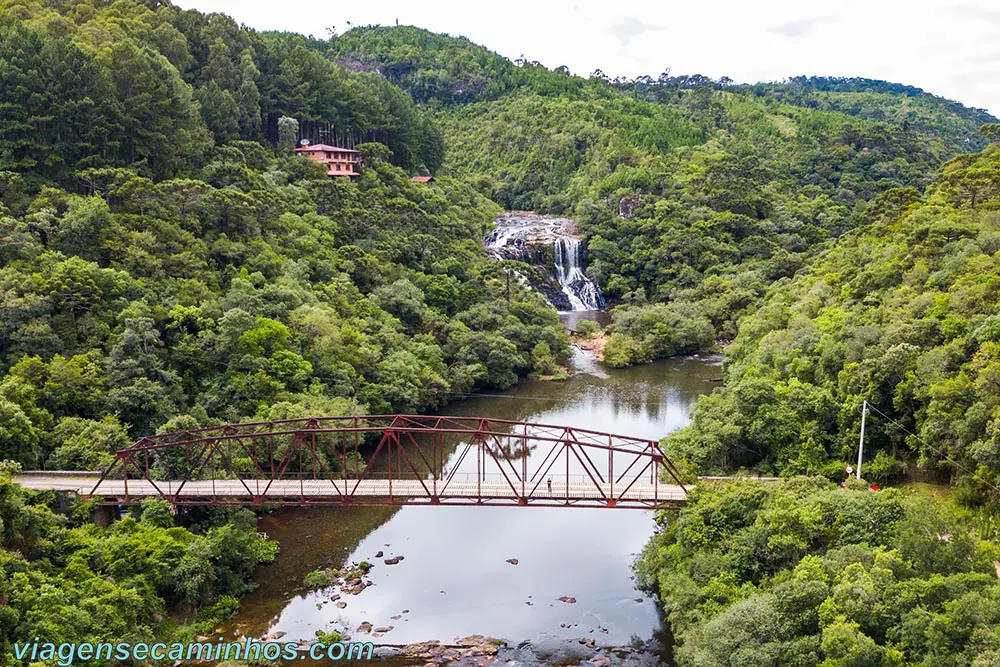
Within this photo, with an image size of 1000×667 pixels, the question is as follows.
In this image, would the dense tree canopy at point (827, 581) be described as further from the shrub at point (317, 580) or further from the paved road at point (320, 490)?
the shrub at point (317, 580)

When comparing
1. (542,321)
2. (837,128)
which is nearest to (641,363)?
(542,321)

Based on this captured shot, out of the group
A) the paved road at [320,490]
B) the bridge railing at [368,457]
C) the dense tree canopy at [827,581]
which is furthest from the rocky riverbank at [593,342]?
the dense tree canopy at [827,581]

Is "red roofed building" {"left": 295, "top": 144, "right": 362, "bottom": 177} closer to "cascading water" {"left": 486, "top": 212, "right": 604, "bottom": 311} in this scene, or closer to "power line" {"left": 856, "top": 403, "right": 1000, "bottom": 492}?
"cascading water" {"left": 486, "top": 212, "right": 604, "bottom": 311}

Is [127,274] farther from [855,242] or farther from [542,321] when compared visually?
[855,242]

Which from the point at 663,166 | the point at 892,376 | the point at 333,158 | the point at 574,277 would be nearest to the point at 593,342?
the point at 574,277

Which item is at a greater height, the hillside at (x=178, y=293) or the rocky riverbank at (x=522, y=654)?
the hillside at (x=178, y=293)

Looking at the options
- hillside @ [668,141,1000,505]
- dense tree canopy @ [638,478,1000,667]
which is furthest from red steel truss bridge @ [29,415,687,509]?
hillside @ [668,141,1000,505]
